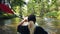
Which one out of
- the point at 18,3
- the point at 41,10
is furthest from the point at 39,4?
the point at 18,3

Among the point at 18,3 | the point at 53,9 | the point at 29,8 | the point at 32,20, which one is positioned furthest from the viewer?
the point at 29,8

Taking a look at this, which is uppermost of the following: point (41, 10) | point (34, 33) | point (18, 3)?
point (34, 33)

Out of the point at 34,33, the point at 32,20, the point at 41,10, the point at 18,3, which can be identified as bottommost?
the point at 41,10

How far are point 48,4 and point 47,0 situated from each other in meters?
1.34

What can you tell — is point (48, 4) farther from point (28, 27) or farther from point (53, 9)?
point (28, 27)

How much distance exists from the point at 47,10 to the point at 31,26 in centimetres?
5928

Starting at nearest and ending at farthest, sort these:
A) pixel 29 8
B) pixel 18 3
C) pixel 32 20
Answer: pixel 32 20
pixel 18 3
pixel 29 8

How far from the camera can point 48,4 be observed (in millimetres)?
65312

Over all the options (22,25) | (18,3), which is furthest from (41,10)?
(22,25)

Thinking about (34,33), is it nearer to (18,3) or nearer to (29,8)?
(18,3)

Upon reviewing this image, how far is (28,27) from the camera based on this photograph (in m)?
4.45

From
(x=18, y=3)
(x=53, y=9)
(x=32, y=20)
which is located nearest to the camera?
(x=32, y=20)

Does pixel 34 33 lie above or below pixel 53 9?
above

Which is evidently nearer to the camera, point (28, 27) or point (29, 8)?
point (28, 27)
